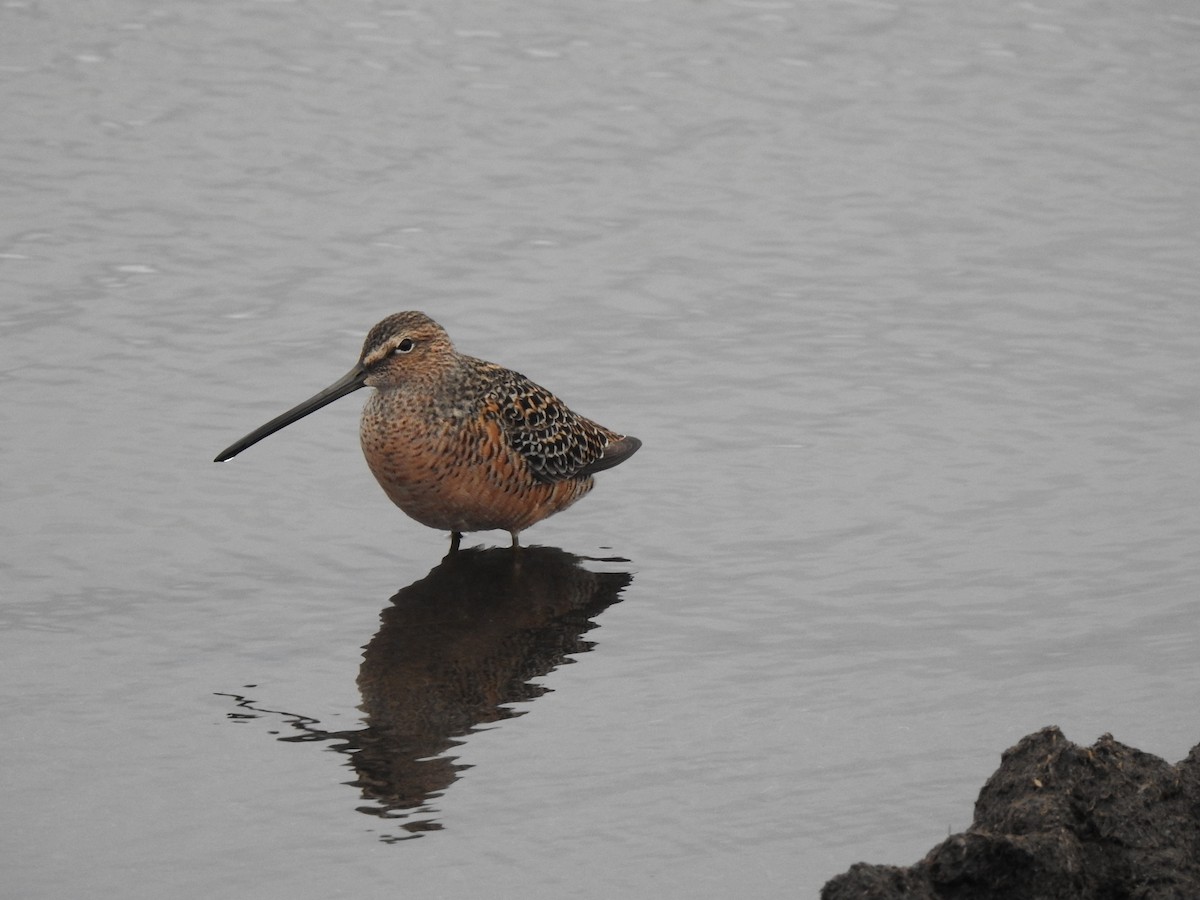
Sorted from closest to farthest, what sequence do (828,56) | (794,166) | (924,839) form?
(924,839)
(794,166)
(828,56)

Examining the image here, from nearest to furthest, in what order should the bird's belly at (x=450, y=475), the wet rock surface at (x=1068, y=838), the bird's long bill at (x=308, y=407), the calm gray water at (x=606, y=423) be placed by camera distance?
the wet rock surface at (x=1068, y=838), the calm gray water at (x=606, y=423), the bird's belly at (x=450, y=475), the bird's long bill at (x=308, y=407)

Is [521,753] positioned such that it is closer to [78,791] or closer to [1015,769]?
[78,791]

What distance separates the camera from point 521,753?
19.3 feet

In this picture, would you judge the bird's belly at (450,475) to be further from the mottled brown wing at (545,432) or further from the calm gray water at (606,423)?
the calm gray water at (606,423)

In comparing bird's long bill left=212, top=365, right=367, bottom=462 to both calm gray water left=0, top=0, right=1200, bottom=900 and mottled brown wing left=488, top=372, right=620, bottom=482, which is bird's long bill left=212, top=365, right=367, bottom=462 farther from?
mottled brown wing left=488, top=372, right=620, bottom=482

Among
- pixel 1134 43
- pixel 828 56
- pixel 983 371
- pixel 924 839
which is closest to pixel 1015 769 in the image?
pixel 924 839

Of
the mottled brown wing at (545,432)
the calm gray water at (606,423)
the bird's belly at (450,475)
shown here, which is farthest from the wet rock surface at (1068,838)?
the mottled brown wing at (545,432)

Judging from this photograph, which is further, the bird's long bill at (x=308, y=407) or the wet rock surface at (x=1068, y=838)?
the bird's long bill at (x=308, y=407)

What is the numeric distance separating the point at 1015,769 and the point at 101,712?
119 inches

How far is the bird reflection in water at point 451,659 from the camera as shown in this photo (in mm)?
5730

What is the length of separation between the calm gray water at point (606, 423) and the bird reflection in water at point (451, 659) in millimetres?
24

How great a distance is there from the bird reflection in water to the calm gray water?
0.9 inches

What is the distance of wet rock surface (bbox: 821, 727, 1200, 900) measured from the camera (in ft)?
13.7

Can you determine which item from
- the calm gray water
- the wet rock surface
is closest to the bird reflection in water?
the calm gray water
